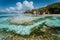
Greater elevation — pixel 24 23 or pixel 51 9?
pixel 51 9

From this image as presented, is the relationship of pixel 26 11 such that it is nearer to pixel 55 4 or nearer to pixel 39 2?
pixel 39 2

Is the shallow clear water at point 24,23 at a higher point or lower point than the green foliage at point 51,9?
lower

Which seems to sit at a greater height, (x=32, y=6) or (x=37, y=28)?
(x=32, y=6)

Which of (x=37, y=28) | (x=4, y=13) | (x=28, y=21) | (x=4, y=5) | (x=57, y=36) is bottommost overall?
(x=57, y=36)

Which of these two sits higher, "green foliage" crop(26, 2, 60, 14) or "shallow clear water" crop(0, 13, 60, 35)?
"green foliage" crop(26, 2, 60, 14)

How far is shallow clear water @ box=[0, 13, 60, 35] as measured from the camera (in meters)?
1.96

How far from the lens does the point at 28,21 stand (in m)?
2.00

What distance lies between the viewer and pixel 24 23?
1.99 metres

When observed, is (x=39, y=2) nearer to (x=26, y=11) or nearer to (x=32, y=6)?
(x=32, y=6)

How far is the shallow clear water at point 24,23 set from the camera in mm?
1957

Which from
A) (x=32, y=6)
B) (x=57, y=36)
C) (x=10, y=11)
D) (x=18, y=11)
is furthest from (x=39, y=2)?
(x=57, y=36)

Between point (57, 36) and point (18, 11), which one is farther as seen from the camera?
point (18, 11)

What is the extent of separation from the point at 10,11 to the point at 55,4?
2.77 feet

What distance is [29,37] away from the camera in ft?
6.23
